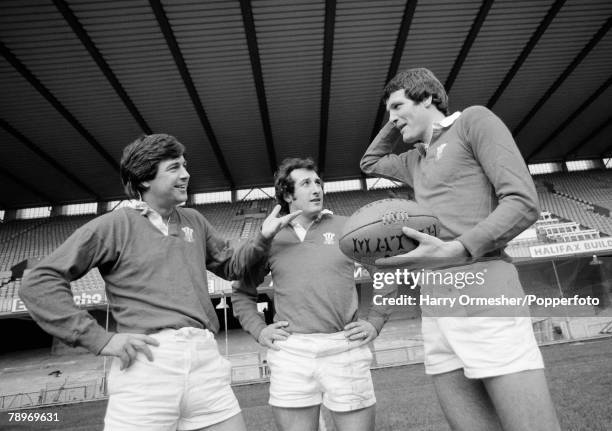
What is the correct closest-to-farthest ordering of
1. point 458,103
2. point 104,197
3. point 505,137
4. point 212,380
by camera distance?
point 505,137 → point 212,380 → point 458,103 → point 104,197

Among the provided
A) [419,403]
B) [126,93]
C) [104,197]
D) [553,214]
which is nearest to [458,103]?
[553,214]

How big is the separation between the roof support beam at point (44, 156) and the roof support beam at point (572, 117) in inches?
781

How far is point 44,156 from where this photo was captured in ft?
49.9

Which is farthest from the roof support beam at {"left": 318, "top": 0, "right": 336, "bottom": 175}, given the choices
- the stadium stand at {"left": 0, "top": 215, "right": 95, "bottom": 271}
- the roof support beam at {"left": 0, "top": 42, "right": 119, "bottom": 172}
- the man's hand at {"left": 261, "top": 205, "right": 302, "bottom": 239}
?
the stadium stand at {"left": 0, "top": 215, "right": 95, "bottom": 271}

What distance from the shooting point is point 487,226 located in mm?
1335

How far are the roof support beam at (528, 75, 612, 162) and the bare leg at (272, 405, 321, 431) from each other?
651 inches

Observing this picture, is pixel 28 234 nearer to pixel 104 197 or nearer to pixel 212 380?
pixel 104 197

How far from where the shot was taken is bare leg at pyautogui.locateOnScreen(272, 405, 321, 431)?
2055mm

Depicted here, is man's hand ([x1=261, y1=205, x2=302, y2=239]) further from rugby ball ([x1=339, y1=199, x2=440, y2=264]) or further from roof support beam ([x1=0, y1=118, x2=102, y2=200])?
roof support beam ([x1=0, y1=118, x2=102, y2=200])

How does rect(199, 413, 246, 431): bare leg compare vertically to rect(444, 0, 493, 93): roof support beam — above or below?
below

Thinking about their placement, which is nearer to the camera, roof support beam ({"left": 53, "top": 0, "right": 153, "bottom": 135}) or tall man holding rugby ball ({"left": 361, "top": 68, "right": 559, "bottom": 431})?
tall man holding rugby ball ({"left": 361, "top": 68, "right": 559, "bottom": 431})

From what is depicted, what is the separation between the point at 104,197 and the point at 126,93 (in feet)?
32.1

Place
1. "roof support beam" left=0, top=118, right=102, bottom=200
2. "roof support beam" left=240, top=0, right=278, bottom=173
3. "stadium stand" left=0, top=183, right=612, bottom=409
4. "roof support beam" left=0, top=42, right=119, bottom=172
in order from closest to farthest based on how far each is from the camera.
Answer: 1. "roof support beam" left=240, top=0, right=278, bottom=173
2. "roof support beam" left=0, top=42, right=119, bottom=172
3. "stadium stand" left=0, top=183, right=612, bottom=409
4. "roof support beam" left=0, top=118, right=102, bottom=200

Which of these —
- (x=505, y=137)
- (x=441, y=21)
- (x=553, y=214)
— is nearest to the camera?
(x=505, y=137)
